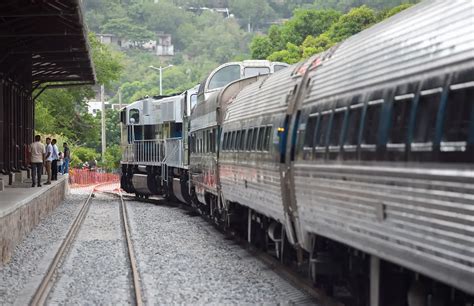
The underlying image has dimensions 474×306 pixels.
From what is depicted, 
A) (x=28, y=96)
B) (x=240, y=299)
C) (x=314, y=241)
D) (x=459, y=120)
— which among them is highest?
(x=28, y=96)

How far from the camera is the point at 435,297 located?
7.29 meters

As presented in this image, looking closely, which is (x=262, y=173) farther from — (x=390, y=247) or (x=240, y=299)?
(x=390, y=247)

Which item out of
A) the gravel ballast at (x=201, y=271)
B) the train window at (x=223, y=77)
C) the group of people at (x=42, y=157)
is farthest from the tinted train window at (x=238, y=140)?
the group of people at (x=42, y=157)

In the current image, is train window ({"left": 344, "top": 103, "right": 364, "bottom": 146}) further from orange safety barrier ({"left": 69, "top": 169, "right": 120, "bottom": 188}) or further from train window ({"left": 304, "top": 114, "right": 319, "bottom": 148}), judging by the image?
orange safety barrier ({"left": 69, "top": 169, "right": 120, "bottom": 188})

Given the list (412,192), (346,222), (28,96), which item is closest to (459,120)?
(412,192)

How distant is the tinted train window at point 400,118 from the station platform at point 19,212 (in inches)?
386

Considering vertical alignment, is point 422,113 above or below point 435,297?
above

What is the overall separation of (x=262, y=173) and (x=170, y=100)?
1882cm

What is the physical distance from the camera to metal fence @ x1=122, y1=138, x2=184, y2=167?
29.2 meters

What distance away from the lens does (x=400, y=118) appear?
739 centimetres

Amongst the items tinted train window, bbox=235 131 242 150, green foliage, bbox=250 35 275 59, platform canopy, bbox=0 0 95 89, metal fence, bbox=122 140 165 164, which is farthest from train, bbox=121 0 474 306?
green foliage, bbox=250 35 275 59

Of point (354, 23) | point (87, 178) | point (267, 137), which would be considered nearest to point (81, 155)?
point (87, 178)

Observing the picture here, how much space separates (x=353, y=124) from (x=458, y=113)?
2550mm

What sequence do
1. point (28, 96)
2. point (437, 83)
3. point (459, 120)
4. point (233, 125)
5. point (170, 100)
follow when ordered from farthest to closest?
1. point (28, 96)
2. point (170, 100)
3. point (233, 125)
4. point (437, 83)
5. point (459, 120)
